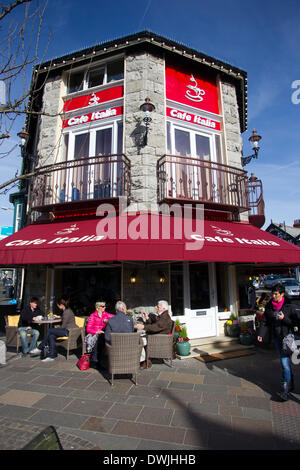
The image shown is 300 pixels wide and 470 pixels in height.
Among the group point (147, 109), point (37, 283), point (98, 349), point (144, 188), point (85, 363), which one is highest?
point (147, 109)

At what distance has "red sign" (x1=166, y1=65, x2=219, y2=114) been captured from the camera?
28.8 ft

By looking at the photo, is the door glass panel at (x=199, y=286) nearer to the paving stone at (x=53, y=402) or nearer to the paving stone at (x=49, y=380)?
the paving stone at (x=49, y=380)

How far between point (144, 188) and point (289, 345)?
5207 mm

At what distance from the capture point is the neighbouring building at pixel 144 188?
6.59 meters

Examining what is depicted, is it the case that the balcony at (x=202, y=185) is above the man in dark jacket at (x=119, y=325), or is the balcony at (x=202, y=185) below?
above

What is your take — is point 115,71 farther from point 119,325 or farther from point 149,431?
point 149,431

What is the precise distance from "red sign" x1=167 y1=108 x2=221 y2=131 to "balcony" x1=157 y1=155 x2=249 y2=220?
1.57 m

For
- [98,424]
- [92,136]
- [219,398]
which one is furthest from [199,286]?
[92,136]

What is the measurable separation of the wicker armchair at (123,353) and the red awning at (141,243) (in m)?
1.52

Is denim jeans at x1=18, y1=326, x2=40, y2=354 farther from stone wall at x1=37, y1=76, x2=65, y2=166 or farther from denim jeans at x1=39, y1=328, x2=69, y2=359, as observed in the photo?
stone wall at x1=37, y1=76, x2=65, y2=166

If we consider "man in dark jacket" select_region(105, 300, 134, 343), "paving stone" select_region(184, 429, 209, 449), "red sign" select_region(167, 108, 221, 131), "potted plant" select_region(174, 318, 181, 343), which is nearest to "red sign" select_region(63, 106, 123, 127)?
"red sign" select_region(167, 108, 221, 131)

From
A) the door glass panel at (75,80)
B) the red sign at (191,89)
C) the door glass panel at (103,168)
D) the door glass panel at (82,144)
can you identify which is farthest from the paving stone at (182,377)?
the door glass panel at (75,80)

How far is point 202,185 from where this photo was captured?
8.23 meters
